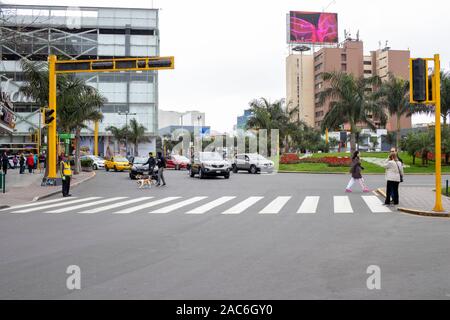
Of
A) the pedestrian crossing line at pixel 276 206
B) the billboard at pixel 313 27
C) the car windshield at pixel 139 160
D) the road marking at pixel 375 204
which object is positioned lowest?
the pedestrian crossing line at pixel 276 206

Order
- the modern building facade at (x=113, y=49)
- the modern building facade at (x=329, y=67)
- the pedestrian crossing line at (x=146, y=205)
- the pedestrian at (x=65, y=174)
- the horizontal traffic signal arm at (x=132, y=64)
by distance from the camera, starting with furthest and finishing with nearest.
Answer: the modern building facade at (x=329, y=67) → the modern building facade at (x=113, y=49) → the horizontal traffic signal arm at (x=132, y=64) → the pedestrian at (x=65, y=174) → the pedestrian crossing line at (x=146, y=205)

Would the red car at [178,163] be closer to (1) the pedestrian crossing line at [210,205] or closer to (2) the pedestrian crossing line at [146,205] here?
(2) the pedestrian crossing line at [146,205]

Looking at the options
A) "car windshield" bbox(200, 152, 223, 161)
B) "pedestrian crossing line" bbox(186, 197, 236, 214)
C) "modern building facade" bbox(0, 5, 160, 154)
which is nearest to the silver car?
"car windshield" bbox(200, 152, 223, 161)

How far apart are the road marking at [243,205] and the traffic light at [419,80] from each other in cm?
579

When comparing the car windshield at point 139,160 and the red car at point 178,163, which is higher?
the car windshield at point 139,160

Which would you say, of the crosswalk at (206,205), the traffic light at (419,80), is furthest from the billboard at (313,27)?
the traffic light at (419,80)

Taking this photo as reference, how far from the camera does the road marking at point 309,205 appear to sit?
45.3 feet

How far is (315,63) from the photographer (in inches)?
4646

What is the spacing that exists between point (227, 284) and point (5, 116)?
26.6 m

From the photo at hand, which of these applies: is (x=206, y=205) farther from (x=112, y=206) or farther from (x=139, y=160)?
(x=139, y=160)

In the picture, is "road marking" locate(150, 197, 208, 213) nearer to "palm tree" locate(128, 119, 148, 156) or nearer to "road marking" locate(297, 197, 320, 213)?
"road marking" locate(297, 197, 320, 213)

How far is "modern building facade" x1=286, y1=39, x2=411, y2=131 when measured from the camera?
111m

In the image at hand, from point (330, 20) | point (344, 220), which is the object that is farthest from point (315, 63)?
point (344, 220)
